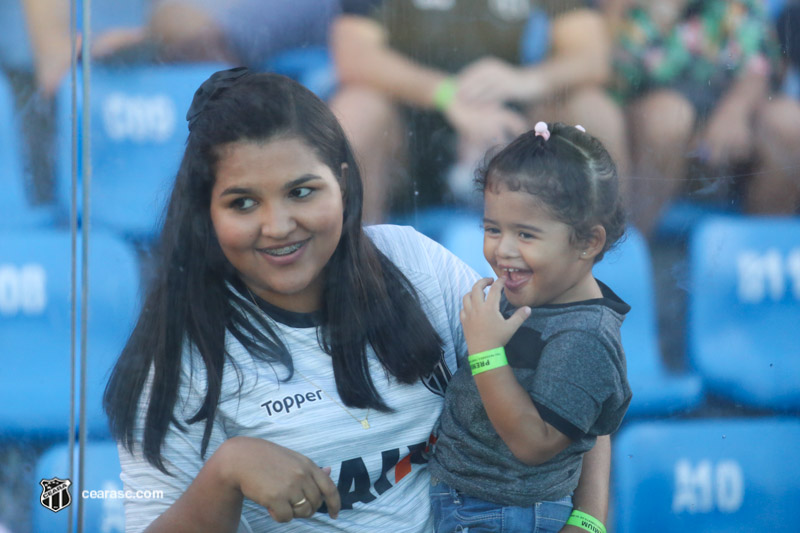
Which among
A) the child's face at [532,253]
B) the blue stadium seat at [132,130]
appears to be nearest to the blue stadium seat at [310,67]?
the blue stadium seat at [132,130]

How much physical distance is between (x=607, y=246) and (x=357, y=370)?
1.63 ft

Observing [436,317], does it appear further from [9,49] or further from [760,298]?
[9,49]

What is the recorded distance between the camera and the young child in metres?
1.24

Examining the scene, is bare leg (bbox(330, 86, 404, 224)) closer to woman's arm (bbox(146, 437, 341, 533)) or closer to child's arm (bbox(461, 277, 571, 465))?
Result: child's arm (bbox(461, 277, 571, 465))

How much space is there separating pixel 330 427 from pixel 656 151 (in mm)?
774

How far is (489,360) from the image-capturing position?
1256 millimetres

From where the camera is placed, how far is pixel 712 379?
58.1 inches

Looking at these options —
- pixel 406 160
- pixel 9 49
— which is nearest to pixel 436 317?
pixel 406 160

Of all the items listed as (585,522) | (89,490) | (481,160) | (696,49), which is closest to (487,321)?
(481,160)

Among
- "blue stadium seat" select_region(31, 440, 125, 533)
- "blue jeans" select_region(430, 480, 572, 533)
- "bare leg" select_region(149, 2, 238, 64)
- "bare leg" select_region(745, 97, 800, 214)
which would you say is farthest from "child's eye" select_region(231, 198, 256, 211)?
"bare leg" select_region(745, 97, 800, 214)

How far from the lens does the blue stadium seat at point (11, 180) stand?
1302mm

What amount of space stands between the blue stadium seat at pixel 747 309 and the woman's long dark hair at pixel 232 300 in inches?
20.5

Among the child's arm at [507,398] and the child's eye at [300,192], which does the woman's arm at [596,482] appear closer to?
the child's arm at [507,398]

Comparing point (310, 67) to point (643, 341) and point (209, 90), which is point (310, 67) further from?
point (643, 341)
